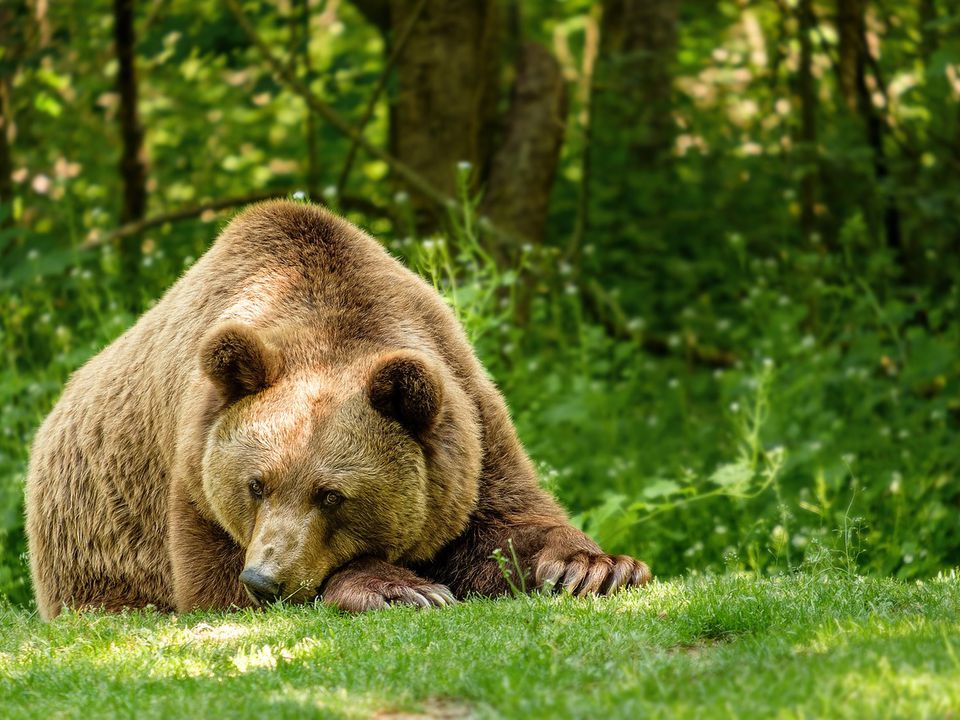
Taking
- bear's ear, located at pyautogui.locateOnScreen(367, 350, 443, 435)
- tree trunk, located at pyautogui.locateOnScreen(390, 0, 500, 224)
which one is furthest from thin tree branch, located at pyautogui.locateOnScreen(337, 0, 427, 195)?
bear's ear, located at pyautogui.locateOnScreen(367, 350, 443, 435)

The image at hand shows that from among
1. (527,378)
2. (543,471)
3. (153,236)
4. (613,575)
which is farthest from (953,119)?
(613,575)

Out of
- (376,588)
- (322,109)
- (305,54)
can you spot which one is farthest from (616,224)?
(376,588)

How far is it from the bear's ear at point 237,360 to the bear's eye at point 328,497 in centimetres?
55

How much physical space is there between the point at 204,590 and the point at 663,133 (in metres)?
8.94

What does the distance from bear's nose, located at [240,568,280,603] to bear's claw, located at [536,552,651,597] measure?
1078 millimetres

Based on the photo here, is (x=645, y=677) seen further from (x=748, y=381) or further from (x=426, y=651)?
(x=748, y=381)

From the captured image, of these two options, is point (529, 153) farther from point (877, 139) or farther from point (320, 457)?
point (320, 457)

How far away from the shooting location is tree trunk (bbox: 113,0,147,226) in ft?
40.2

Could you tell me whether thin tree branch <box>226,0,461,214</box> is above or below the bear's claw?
above

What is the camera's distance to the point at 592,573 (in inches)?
215

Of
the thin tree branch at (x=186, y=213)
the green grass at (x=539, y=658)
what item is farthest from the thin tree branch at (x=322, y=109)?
the green grass at (x=539, y=658)

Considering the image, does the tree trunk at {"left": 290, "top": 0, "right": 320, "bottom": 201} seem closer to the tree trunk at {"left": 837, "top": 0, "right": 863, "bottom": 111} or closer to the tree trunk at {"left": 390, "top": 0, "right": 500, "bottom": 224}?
the tree trunk at {"left": 390, "top": 0, "right": 500, "bottom": 224}

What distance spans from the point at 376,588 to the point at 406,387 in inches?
32.2

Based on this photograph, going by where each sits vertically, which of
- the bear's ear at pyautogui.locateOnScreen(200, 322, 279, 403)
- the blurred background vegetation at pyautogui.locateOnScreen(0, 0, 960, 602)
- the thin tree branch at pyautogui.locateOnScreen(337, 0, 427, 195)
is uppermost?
the thin tree branch at pyautogui.locateOnScreen(337, 0, 427, 195)
